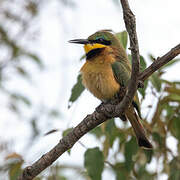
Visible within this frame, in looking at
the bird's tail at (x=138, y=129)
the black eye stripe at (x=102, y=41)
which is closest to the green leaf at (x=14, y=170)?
the bird's tail at (x=138, y=129)

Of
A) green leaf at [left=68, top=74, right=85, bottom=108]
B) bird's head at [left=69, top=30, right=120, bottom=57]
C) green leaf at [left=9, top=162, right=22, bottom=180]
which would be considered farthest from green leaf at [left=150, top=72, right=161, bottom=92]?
green leaf at [left=9, top=162, right=22, bottom=180]

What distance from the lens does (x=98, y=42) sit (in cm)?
293

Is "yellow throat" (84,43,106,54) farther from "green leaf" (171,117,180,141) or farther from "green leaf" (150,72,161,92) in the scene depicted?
"green leaf" (171,117,180,141)

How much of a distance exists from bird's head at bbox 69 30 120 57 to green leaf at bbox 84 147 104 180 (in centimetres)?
81

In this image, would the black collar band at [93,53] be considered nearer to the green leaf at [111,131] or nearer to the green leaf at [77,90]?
the green leaf at [77,90]

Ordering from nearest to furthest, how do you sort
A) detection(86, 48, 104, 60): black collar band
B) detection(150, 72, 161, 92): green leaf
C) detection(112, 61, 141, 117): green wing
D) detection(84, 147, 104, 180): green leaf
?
detection(84, 147, 104, 180): green leaf, detection(150, 72, 161, 92): green leaf, detection(112, 61, 141, 117): green wing, detection(86, 48, 104, 60): black collar band

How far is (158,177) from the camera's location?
8.26 feet

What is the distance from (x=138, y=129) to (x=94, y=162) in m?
0.41

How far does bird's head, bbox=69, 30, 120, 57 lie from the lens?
2857 mm

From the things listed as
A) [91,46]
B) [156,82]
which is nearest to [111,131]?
[156,82]

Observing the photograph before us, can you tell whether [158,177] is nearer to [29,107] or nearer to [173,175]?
[173,175]

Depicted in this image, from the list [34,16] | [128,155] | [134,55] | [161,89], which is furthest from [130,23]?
[34,16]

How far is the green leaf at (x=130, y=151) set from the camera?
93.8 inches

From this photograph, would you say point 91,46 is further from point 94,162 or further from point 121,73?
point 94,162
